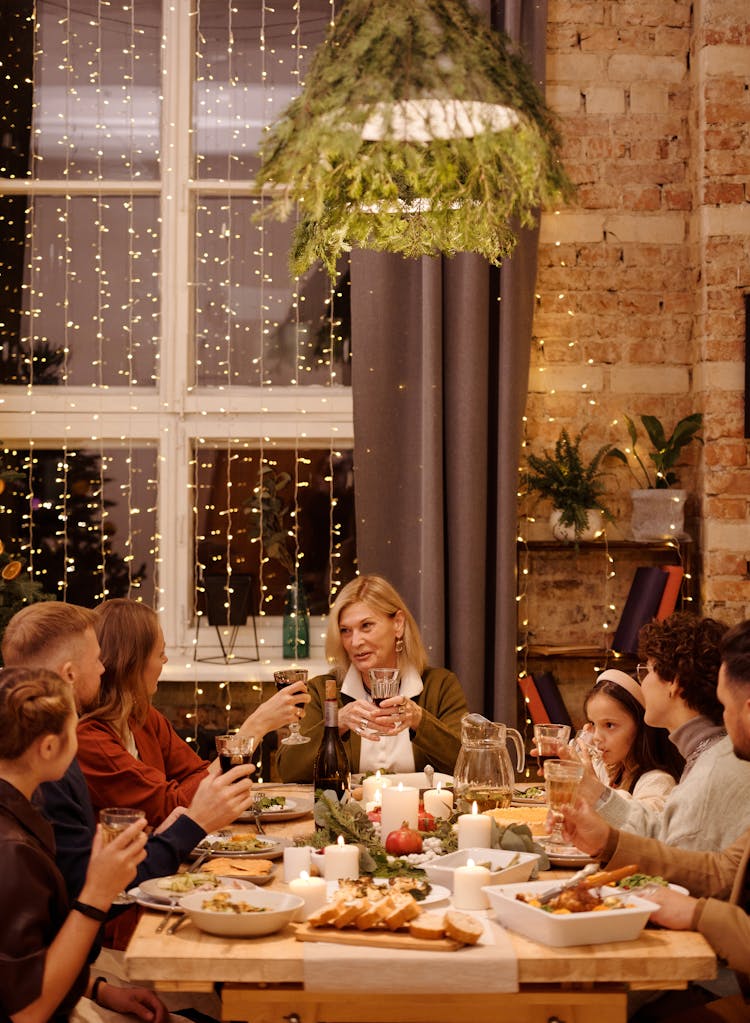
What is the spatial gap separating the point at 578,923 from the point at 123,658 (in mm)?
1327

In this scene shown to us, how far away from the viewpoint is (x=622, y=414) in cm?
441

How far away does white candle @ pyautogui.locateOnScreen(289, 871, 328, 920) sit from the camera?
77.6 inches

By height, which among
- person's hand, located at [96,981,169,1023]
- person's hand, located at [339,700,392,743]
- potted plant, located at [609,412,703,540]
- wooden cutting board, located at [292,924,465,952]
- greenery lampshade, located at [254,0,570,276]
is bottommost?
person's hand, located at [96,981,169,1023]

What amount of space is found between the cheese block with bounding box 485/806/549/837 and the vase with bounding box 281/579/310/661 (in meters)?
1.73

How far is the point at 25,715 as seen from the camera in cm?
196

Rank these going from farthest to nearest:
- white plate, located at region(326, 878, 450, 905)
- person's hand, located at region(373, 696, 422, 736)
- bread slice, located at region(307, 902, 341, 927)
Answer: person's hand, located at region(373, 696, 422, 736) < white plate, located at region(326, 878, 450, 905) < bread slice, located at region(307, 902, 341, 927)

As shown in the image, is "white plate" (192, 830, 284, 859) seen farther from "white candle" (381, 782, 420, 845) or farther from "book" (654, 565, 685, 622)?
"book" (654, 565, 685, 622)

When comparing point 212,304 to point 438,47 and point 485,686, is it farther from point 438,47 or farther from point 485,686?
point 438,47

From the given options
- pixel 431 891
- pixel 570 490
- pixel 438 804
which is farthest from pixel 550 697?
pixel 431 891

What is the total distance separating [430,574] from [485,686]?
1.44 feet

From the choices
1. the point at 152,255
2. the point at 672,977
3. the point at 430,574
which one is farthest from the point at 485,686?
the point at 672,977

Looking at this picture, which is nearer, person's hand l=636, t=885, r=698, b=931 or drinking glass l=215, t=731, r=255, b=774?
person's hand l=636, t=885, r=698, b=931

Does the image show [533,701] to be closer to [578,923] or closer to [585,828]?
[585,828]

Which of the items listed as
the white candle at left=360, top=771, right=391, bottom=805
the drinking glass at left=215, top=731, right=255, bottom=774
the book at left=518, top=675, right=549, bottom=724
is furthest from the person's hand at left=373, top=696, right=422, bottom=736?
the book at left=518, top=675, right=549, bottom=724
